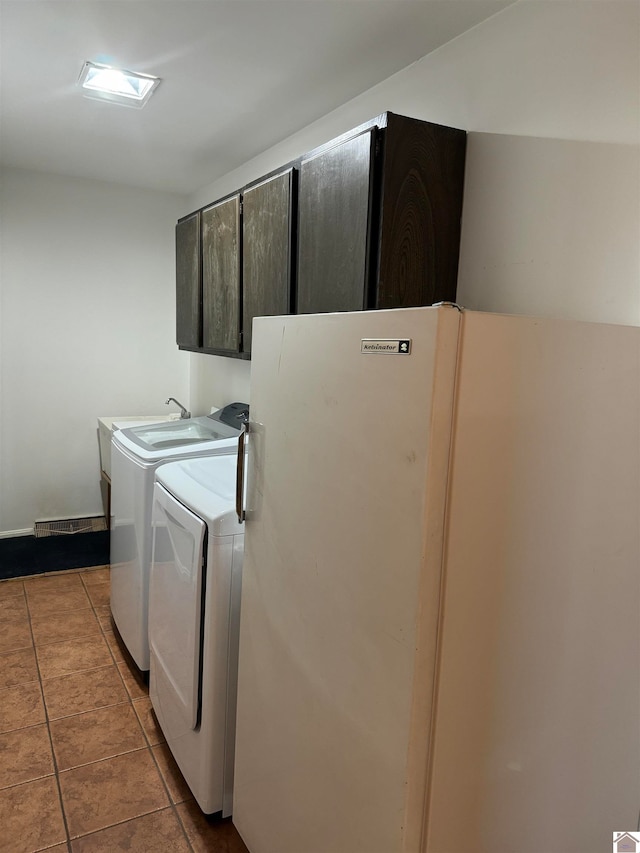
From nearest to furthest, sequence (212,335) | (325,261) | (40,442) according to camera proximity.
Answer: (325,261), (212,335), (40,442)

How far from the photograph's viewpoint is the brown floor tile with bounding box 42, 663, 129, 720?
2404 mm

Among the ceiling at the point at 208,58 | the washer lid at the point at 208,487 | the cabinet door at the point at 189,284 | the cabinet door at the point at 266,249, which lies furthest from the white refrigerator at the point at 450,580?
the cabinet door at the point at 189,284

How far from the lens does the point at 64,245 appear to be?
3.93 meters

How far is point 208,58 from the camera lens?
2053 millimetres

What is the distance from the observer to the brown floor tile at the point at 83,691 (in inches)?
94.7

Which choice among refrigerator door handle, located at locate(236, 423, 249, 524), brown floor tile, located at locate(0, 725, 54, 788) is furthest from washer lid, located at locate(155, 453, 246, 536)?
brown floor tile, located at locate(0, 725, 54, 788)

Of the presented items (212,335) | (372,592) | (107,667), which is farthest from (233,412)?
(372,592)

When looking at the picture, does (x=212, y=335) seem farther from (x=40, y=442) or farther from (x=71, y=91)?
(x=40, y=442)

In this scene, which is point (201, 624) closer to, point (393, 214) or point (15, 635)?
point (393, 214)

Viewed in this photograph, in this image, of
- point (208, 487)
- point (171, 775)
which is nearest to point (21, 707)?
point (171, 775)

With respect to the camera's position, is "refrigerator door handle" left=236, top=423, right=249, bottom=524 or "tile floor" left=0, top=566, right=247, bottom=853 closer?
"refrigerator door handle" left=236, top=423, right=249, bottom=524

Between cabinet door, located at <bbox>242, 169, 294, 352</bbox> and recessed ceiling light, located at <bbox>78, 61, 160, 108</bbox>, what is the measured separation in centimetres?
56

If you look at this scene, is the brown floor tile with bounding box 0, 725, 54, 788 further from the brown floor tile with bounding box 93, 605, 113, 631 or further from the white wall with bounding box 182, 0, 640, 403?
the white wall with bounding box 182, 0, 640, 403

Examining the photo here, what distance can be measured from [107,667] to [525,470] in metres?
2.33
